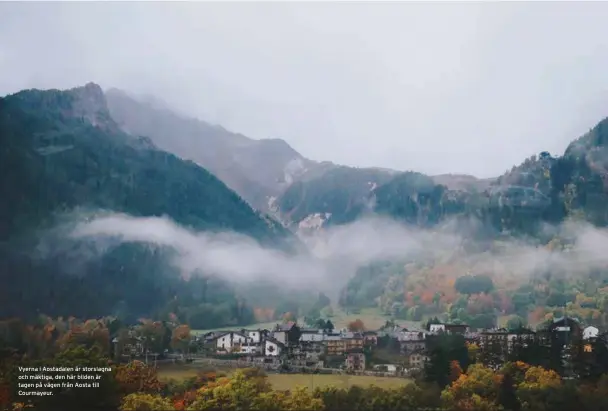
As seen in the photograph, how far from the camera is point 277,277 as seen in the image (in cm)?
1761

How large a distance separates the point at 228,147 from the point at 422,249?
19.1 feet

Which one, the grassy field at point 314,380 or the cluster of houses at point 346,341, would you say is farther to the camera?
the cluster of houses at point 346,341

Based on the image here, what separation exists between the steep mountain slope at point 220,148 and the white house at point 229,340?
3746 millimetres

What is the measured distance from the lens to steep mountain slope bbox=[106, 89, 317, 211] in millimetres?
18688

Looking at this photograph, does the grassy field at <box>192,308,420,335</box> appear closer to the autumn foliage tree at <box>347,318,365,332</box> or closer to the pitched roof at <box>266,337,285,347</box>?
the autumn foliage tree at <box>347,318,365,332</box>

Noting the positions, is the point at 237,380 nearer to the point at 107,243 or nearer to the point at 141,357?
the point at 141,357

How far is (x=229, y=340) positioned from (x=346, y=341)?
2.74m

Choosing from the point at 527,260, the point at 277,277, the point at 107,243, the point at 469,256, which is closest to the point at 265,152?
the point at 277,277

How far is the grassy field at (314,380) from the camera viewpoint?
15.0 meters

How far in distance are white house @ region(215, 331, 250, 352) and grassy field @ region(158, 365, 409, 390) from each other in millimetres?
761

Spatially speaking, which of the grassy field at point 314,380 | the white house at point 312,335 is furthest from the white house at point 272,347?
the grassy field at point 314,380

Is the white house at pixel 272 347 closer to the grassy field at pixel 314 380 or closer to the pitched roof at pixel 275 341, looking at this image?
the pitched roof at pixel 275 341

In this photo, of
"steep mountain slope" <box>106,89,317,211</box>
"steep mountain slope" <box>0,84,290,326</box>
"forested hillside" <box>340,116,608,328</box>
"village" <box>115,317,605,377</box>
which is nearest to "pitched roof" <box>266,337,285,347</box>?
"village" <box>115,317,605,377</box>

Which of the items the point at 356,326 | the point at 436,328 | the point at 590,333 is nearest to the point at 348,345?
the point at 356,326
